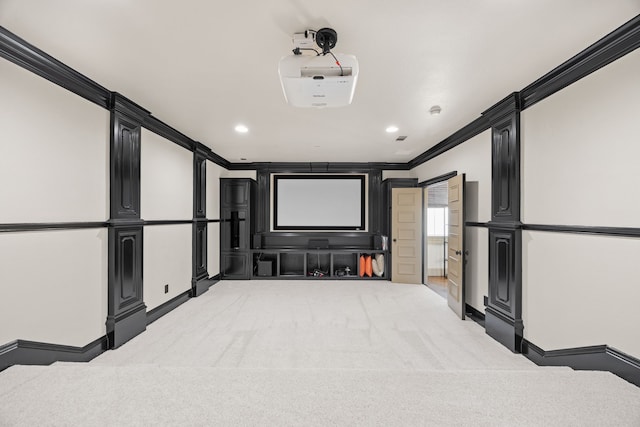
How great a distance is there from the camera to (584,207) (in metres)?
2.07

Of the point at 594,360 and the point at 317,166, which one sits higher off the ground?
the point at 317,166

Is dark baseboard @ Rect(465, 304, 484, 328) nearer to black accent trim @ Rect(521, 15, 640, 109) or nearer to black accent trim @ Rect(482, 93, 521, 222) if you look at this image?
black accent trim @ Rect(482, 93, 521, 222)

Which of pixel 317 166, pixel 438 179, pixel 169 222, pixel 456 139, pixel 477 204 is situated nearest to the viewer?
pixel 477 204

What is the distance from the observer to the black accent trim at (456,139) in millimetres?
3393

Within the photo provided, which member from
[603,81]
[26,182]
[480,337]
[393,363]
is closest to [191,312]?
[26,182]

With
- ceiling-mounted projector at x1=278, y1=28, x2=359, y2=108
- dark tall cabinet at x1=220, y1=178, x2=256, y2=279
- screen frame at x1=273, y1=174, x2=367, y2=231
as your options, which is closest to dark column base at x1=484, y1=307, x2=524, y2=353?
ceiling-mounted projector at x1=278, y1=28, x2=359, y2=108

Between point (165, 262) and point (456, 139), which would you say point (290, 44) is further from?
point (165, 262)

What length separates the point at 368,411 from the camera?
124 cm

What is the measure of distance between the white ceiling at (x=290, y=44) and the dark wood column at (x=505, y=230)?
250mm

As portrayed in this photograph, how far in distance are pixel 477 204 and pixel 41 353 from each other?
14.9ft

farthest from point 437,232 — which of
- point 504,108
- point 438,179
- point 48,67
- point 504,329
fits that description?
point 48,67

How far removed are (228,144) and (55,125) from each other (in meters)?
2.63

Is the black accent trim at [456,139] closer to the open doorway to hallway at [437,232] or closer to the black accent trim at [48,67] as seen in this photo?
the open doorway to hallway at [437,232]

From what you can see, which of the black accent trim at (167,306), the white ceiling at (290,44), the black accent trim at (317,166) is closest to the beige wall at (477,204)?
the white ceiling at (290,44)
